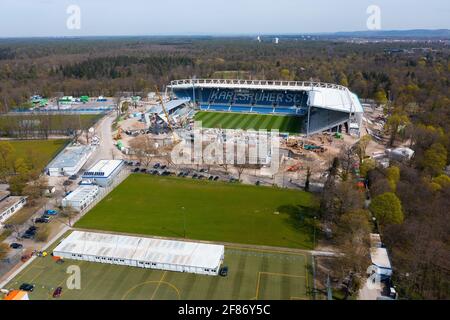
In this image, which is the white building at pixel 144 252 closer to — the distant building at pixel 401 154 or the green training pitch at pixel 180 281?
the green training pitch at pixel 180 281

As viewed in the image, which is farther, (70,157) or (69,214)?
(70,157)

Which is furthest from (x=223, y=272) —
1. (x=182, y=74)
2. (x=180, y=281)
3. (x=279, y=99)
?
(x=182, y=74)

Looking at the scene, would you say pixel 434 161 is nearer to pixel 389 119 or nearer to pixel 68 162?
pixel 389 119

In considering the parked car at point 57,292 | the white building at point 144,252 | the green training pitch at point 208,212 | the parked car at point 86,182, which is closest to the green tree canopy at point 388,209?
the green training pitch at point 208,212

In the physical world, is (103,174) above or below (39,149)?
below
